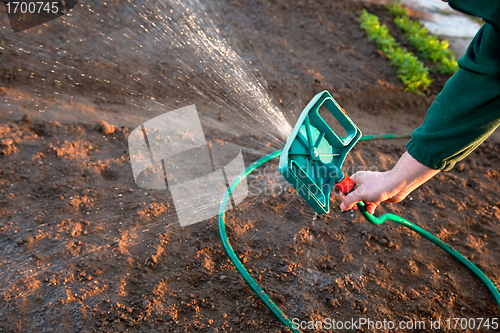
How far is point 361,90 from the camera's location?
3.90 metres

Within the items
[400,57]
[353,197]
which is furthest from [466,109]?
[400,57]

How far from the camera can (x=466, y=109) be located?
129 cm

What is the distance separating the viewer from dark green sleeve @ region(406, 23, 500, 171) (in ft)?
4.07

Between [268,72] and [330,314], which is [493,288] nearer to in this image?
[330,314]

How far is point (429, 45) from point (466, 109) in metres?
3.65

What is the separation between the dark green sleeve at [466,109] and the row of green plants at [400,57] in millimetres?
2882

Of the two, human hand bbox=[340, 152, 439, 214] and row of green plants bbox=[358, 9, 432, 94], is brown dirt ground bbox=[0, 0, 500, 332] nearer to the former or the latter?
human hand bbox=[340, 152, 439, 214]

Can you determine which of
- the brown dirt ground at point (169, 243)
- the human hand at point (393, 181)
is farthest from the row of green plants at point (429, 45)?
the human hand at point (393, 181)

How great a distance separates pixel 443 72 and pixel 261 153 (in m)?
2.51

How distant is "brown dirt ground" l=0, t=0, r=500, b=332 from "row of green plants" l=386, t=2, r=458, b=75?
126 centimetres

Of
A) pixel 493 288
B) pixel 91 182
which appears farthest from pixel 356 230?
pixel 91 182

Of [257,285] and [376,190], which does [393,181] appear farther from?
[257,285]

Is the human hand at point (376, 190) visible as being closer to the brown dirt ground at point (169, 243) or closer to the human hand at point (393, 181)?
the human hand at point (393, 181)

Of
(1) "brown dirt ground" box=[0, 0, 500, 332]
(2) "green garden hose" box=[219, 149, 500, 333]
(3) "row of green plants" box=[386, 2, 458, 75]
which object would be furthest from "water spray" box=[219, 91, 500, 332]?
(3) "row of green plants" box=[386, 2, 458, 75]
